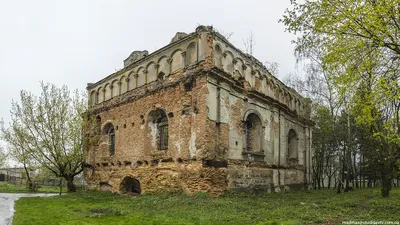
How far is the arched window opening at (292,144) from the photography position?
21.0 m

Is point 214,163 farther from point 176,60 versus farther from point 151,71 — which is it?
point 151,71

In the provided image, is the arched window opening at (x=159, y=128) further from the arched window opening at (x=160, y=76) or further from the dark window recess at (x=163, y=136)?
the arched window opening at (x=160, y=76)

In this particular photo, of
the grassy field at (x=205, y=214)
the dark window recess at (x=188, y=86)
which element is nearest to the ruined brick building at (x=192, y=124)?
the dark window recess at (x=188, y=86)

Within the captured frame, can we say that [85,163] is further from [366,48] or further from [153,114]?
[366,48]

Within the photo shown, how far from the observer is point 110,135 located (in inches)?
750

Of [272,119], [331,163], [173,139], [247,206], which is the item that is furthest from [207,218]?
[331,163]

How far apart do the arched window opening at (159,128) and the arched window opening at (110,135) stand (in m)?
4.34

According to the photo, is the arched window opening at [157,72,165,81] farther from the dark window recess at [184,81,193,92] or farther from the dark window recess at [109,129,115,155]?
the dark window recess at [109,129,115,155]

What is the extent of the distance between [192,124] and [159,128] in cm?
294

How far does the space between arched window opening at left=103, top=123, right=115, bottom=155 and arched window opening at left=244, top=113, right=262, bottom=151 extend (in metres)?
8.10

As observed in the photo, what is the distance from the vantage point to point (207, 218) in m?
8.41

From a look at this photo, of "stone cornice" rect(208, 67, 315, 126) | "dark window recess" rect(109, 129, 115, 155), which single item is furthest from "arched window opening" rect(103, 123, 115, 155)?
"stone cornice" rect(208, 67, 315, 126)

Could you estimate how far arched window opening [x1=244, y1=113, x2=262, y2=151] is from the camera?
1628 centimetres

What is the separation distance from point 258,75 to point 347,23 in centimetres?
914
